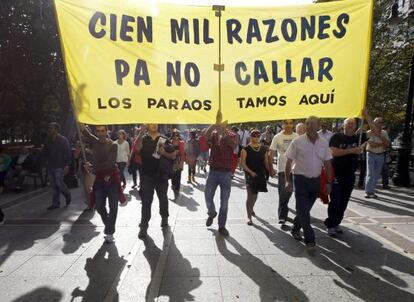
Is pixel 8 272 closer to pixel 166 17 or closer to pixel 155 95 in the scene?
pixel 155 95

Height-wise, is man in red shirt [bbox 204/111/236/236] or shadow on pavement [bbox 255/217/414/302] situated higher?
man in red shirt [bbox 204/111/236/236]

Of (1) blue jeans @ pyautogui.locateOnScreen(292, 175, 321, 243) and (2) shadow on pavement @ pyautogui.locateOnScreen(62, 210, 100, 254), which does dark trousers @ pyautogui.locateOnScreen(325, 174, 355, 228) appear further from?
(2) shadow on pavement @ pyautogui.locateOnScreen(62, 210, 100, 254)

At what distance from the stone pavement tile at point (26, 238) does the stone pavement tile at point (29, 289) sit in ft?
3.47

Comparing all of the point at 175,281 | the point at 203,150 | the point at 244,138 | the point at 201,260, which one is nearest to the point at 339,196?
the point at 201,260

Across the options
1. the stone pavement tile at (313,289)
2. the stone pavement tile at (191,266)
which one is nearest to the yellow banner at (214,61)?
the stone pavement tile at (191,266)

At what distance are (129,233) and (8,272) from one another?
2.13 metres

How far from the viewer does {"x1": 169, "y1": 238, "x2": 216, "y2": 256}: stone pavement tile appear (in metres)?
5.58

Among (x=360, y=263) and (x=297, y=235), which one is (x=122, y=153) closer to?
(x=297, y=235)

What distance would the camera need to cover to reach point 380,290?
429 centimetres

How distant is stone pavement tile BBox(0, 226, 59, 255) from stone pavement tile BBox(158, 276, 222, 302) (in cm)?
237

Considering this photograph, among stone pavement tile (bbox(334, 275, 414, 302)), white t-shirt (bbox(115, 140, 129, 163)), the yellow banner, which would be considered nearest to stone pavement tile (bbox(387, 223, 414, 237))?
stone pavement tile (bbox(334, 275, 414, 302))

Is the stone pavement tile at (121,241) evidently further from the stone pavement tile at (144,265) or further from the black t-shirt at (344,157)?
the black t-shirt at (344,157)

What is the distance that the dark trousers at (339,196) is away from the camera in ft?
20.8

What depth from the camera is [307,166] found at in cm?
552
